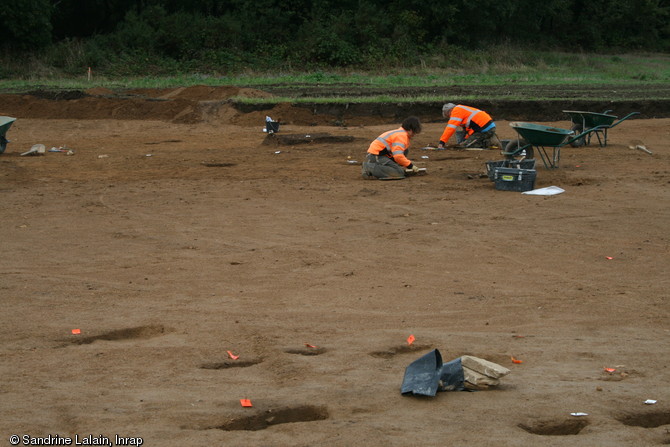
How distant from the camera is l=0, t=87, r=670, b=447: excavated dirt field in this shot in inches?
200

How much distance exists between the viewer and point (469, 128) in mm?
17609

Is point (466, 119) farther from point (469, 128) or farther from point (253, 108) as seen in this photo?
point (253, 108)

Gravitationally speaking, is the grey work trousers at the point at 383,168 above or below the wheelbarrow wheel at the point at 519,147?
below

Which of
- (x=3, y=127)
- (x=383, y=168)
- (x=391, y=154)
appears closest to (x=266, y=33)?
(x=3, y=127)

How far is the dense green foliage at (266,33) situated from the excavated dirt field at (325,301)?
24645mm

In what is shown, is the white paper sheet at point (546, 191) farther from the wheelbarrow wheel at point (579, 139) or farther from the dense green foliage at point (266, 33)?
the dense green foliage at point (266, 33)

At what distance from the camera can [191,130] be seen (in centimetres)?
2228

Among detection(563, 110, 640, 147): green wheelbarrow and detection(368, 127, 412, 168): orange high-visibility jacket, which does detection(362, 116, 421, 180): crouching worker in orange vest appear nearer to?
detection(368, 127, 412, 168): orange high-visibility jacket

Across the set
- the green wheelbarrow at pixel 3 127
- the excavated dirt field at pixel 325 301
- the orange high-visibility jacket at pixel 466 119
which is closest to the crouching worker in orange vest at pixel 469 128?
the orange high-visibility jacket at pixel 466 119

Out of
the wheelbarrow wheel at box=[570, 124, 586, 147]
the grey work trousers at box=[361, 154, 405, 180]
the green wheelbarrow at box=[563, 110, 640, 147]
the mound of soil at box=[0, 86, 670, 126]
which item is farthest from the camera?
the mound of soil at box=[0, 86, 670, 126]

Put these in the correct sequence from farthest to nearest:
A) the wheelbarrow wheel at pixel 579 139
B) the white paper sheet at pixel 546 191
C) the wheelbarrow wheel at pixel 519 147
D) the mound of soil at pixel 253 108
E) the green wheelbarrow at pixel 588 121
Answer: the mound of soil at pixel 253 108
the wheelbarrow wheel at pixel 579 139
the green wheelbarrow at pixel 588 121
the wheelbarrow wheel at pixel 519 147
the white paper sheet at pixel 546 191

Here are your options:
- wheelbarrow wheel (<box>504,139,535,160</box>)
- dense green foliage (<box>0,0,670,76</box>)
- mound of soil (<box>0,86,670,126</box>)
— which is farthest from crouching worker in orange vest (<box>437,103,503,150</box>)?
dense green foliage (<box>0,0,670,76</box>)

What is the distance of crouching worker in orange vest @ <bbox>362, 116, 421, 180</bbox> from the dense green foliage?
26.0 m

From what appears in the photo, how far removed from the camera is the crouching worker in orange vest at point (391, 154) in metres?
14.1
